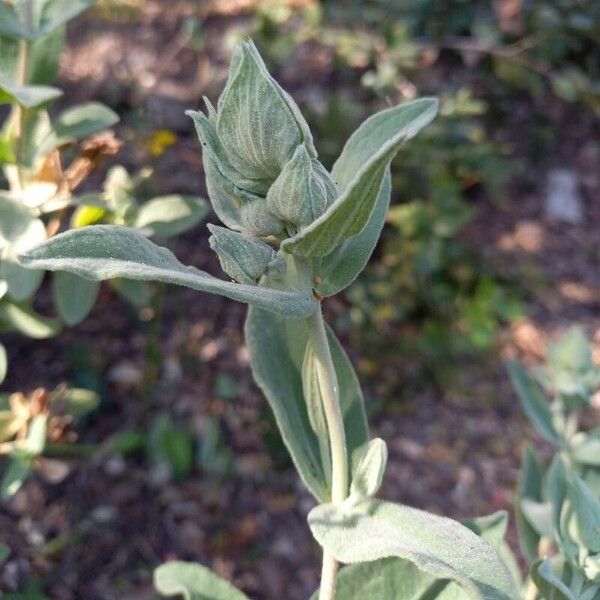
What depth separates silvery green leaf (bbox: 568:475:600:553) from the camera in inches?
35.6

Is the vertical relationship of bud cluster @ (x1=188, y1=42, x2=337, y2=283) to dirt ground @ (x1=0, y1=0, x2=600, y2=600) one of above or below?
above

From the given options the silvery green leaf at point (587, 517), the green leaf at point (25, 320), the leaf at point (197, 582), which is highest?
the silvery green leaf at point (587, 517)

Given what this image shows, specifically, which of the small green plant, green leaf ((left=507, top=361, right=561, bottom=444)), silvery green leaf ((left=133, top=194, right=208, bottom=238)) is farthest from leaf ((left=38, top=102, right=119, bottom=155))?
green leaf ((left=507, top=361, right=561, bottom=444))

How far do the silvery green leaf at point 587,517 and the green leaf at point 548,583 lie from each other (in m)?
→ 0.08

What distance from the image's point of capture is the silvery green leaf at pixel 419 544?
714mm

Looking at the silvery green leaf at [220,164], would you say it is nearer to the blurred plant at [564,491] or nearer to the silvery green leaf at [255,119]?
the silvery green leaf at [255,119]

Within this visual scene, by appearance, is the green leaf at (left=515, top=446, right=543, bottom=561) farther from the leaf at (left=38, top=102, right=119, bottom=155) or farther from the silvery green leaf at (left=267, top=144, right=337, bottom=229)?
the leaf at (left=38, top=102, right=119, bottom=155)

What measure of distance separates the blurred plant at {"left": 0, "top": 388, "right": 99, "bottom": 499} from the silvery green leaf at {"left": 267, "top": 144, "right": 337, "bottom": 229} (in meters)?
0.71

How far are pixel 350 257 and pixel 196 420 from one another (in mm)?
1134

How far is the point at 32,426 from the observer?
125cm

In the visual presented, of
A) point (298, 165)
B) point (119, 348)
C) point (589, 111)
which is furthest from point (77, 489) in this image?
point (589, 111)

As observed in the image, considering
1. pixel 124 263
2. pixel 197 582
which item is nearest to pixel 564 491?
pixel 197 582

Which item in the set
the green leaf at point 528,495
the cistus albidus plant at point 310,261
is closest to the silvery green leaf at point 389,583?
the cistus albidus plant at point 310,261

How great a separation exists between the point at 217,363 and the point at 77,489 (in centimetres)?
52
